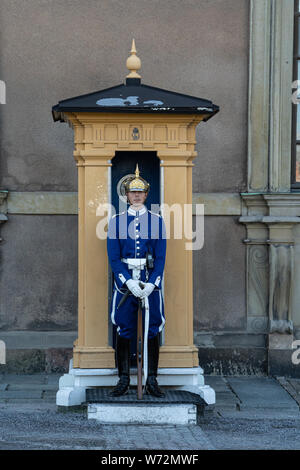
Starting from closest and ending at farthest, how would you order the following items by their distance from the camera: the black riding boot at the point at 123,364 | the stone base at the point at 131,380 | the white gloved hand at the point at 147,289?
the white gloved hand at the point at 147,289
the black riding boot at the point at 123,364
the stone base at the point at 131,380

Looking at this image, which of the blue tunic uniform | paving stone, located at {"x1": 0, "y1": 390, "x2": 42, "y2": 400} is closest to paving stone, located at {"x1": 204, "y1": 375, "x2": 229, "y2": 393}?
the blue tunic uniform

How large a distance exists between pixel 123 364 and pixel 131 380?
26 cm

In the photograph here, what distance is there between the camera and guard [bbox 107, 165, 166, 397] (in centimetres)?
699

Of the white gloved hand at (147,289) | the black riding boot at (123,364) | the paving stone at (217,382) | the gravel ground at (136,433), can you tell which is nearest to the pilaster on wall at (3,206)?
the gravel ground at (136,433)

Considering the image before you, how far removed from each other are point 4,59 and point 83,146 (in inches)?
83.2

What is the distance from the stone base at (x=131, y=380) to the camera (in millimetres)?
7156

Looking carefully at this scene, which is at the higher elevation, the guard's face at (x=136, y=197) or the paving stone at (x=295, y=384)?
the guard's face at (x=136, y=197)

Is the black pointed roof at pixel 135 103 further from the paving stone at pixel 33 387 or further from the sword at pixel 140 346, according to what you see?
the paving stone at pixel 33 387

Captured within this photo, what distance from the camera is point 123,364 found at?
7031 millimetres

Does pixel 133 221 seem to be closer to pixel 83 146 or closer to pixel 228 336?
pixel 83 146

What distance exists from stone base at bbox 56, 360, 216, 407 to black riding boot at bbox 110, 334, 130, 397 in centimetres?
19

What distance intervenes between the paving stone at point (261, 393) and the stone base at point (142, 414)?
3.12 feet

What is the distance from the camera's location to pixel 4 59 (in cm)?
884

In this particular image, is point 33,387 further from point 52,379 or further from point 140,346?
point 140,346
